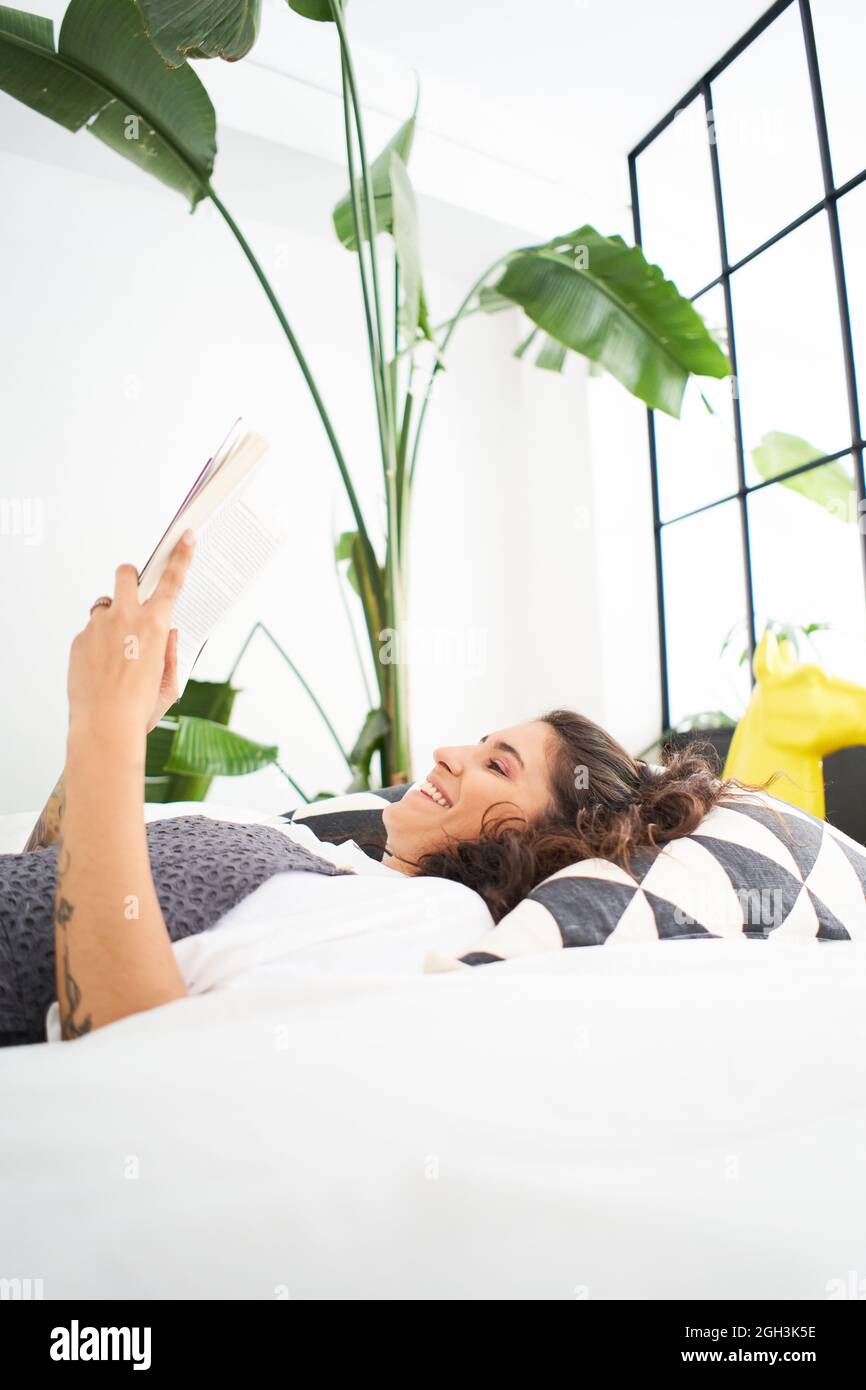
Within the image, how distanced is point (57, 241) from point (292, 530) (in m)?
1.05

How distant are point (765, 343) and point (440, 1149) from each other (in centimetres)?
288

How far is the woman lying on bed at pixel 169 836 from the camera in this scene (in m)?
0.64

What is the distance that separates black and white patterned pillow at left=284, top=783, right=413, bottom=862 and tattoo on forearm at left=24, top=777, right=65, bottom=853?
40 centimetres

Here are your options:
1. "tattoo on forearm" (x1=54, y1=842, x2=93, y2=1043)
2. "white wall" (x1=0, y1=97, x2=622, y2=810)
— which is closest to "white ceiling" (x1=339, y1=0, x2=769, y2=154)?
"white wall" (x1=0, y1=97, x2=622, y2=810)

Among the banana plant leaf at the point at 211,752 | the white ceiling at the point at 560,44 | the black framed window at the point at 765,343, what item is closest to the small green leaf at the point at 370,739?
the banana plant leaf at the point at 211,752

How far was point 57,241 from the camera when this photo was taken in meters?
2.69

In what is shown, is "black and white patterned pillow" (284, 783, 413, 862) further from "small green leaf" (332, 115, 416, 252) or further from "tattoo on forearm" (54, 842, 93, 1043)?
"small green leaf" (332, 115, 416, 252)

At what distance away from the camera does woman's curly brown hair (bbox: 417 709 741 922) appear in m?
0.96

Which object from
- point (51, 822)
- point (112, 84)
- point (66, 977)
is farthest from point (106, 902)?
point (112, 84)

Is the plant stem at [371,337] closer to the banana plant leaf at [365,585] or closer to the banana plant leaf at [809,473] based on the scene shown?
the banana plant leaf at [365,585]

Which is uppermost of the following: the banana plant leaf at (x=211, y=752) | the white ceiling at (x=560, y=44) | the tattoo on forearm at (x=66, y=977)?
the white ceiling at (x=560, y=44)

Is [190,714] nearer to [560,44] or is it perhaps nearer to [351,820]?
[351,820]

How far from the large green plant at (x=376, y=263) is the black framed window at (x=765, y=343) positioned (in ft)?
0.79

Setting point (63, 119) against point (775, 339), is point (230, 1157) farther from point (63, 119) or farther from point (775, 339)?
point (775, 339)
